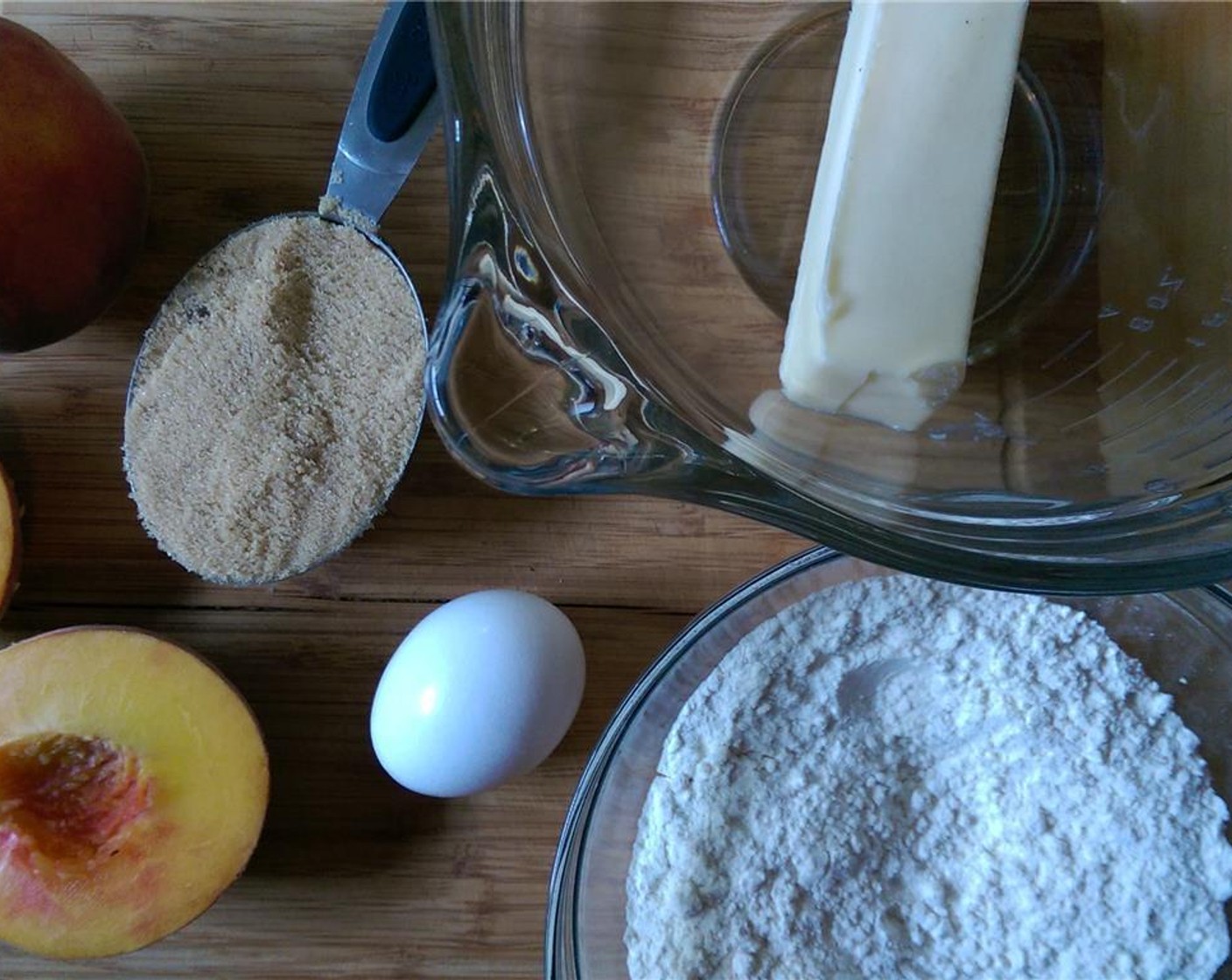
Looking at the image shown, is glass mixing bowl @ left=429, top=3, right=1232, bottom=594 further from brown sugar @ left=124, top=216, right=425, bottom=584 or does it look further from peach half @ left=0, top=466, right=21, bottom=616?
peach half @ left=0, top=466, right=21, bottom=616

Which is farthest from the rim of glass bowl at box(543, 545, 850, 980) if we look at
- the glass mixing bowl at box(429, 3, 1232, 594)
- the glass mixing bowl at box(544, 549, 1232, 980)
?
the glass mixing bowl at box(429, 3, 1232, 594)

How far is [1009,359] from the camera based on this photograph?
60 centimetres

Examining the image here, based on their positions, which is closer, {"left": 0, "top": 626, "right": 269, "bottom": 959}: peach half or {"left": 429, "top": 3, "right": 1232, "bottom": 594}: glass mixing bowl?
{"left": 429, "top": 3, "right": 1232, "bottom": 594}: glass mixing bowl

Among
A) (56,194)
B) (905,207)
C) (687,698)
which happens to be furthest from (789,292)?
(56,194)

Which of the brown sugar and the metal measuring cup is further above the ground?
the metal measuring cup

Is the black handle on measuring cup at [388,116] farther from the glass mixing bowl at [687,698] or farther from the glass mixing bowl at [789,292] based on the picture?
the glass mixing bowl at [687,698]

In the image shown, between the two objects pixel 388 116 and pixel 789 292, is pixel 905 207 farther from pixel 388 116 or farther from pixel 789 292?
pixel 388 116

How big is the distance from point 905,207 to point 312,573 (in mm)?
395

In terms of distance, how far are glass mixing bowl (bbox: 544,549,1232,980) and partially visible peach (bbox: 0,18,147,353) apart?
0.38 metres

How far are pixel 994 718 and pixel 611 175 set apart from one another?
0.36m

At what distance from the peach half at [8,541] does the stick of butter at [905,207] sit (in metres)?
0.44

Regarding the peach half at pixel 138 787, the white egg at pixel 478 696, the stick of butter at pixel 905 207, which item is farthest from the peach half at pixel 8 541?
the stick of butter at pixel 905 207

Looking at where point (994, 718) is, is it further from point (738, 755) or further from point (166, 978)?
point (166, 978)

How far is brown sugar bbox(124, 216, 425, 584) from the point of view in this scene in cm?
66
